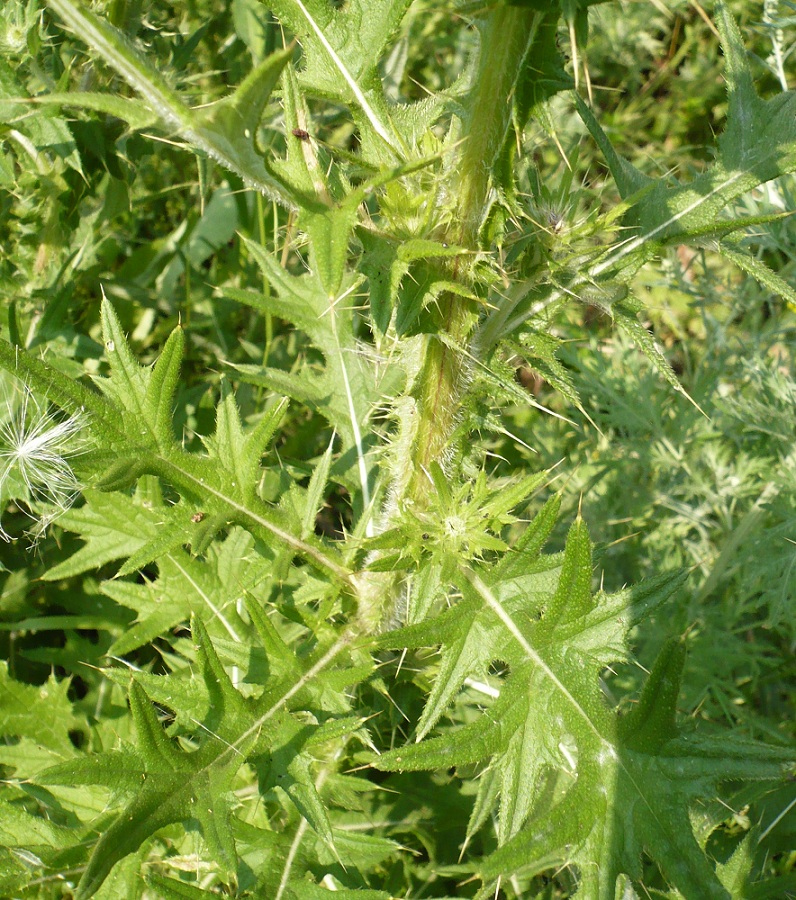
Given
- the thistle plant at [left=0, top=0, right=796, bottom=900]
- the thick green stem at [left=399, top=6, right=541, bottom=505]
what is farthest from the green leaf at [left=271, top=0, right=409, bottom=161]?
the thick green stem at [left=399, top=6, right=541, bottom=505]

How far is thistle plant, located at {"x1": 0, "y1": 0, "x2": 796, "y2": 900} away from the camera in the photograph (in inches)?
53.3

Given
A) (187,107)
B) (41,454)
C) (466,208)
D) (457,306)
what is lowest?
(41,454)

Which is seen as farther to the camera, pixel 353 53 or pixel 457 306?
pixel 457 306

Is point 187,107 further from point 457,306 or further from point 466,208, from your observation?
point 457,306

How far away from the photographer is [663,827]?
4.68 feet

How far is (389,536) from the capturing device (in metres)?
1.64

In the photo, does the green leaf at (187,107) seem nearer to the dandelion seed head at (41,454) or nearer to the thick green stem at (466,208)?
the thick green stem at (466,208)

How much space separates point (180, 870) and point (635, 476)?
2.38 m

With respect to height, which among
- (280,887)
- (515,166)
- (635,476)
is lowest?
(635,476)

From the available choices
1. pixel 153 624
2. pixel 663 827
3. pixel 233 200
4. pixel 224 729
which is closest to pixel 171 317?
pixel 233 200

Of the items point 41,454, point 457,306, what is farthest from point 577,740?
point 41,454

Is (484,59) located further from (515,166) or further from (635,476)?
(635,476)

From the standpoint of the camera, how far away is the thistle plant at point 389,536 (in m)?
1.35

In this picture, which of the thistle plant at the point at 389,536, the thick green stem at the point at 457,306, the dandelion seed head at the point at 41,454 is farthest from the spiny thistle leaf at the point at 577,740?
the dandelion seed head at the point at 41,454
